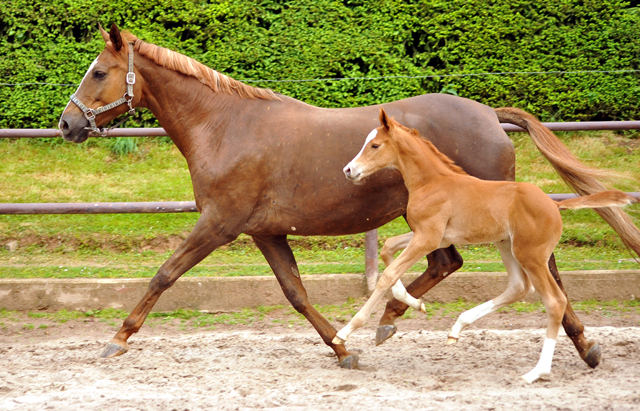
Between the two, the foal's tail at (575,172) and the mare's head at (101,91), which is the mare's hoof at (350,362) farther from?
the mare's head at (101,91)

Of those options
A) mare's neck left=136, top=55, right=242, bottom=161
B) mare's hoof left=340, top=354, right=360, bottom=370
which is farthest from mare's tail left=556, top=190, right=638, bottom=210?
mare's neck left=136, top=55, right=242, bottom=161

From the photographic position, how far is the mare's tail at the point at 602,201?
3.67 meters

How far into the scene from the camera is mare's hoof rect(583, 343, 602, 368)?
3848 mm

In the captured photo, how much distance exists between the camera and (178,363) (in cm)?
414

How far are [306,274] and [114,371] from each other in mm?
2163

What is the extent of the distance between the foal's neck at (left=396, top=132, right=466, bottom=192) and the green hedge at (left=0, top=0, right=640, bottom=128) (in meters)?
4.44

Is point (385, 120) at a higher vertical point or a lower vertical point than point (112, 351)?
higher

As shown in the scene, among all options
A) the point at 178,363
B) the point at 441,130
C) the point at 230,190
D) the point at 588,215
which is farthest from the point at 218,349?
the point at 588,215

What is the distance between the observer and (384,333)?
14.0 ft

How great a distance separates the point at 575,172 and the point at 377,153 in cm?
144

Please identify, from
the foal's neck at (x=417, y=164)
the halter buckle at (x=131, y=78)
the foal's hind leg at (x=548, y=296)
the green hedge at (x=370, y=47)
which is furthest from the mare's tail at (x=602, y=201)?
the green hedge at (x=370, y=47)

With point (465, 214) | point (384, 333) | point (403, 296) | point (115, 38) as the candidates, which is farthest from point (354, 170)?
point (115, 38)

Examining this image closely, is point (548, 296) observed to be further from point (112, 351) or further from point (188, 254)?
point (112, 351)

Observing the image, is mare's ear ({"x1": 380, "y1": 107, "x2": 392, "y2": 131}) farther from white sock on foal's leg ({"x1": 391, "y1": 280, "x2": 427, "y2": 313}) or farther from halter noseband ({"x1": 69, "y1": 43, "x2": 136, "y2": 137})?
halter noseband ({"x1": 69, "y1": 43, "x2": 136, "y2": 137})
